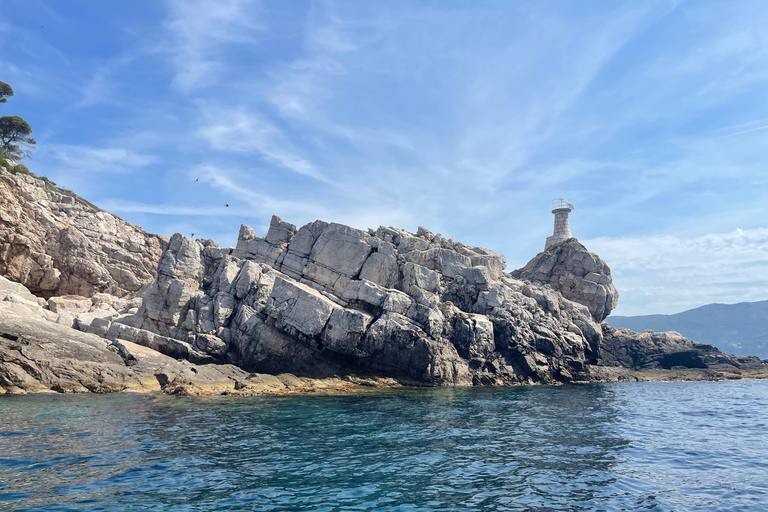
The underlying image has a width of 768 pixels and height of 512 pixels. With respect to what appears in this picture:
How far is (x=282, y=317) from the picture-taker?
133 feet

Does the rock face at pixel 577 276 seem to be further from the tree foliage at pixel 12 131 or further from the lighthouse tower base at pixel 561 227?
the tree foliage at pixel 12 131

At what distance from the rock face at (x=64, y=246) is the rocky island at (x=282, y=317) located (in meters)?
0.16

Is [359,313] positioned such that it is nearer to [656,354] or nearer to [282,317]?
[282,317]

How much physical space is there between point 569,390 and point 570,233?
46574 millimetres

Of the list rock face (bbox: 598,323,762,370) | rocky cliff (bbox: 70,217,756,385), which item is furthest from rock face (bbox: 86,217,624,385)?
rock face (bbox: 598,323,762,370)

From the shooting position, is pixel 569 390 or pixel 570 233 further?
pixel 570 233

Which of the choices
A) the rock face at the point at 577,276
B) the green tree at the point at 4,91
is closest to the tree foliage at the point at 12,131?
the green tree at the point at 4,91

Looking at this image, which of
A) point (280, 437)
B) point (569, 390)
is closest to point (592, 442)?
point (280, 437)

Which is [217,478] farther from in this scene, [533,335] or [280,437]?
[533,335]

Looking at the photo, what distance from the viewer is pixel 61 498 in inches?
450

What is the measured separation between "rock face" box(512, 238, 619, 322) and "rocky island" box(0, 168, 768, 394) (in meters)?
3.70

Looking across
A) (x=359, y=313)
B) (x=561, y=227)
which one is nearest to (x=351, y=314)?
(x=359, y=313)

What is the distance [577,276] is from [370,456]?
57663 millimetres

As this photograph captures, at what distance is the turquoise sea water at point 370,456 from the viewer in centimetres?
1219
